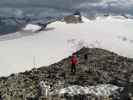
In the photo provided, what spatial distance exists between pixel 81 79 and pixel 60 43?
70.3 meters

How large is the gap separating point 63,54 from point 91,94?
62.8 meters

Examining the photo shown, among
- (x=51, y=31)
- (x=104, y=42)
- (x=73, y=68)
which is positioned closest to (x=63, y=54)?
(x=104, y=42)

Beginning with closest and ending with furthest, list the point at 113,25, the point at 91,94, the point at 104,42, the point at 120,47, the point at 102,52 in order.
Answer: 1. the point at 91,94
2. the point at 102,52
3. the point at 120,47
4. the point at 104,42
5. the point at 113,25

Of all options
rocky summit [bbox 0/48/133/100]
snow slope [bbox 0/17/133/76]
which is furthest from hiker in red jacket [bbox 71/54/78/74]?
snow slope [bbox 0/17/133/76]

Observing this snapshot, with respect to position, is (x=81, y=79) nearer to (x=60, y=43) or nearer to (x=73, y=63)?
(x=73, y=63)

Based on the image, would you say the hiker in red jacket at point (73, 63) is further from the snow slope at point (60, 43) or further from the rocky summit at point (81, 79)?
the snow slope at point (60, 43)

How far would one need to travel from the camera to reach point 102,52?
61.4 metres

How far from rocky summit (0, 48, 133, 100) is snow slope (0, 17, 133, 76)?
29.4 metres

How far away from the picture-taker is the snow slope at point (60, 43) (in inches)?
3578

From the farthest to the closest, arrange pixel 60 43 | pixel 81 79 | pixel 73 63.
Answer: pixel 60 43, pixel 73 63, pixel 81 79

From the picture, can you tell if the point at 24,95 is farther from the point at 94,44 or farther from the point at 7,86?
the point at 94,44

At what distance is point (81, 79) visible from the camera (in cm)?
4344

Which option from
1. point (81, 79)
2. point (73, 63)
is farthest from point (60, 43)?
point (81, 79)

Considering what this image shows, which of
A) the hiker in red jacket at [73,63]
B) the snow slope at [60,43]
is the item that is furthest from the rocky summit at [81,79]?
the snow slope at [60,43]
